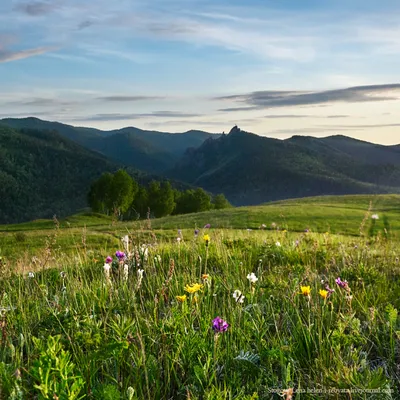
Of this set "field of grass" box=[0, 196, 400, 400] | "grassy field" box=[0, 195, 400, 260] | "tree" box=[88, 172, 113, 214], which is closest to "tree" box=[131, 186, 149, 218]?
"tree" box=[88, 172, 113, 214]

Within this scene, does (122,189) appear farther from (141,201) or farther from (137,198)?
(137,198)

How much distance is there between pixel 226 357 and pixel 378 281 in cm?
314

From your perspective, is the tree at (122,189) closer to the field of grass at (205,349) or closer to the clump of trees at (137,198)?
the clump of trees at (137,198)

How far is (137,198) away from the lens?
104 m

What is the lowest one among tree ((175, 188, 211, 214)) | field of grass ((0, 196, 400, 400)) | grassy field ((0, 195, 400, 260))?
tree ((175, 188, 211, 214))

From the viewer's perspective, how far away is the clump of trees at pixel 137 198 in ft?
310

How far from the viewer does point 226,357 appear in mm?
3910

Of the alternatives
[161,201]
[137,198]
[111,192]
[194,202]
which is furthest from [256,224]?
[194,202]

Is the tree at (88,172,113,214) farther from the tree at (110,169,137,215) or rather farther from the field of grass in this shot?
the field of grass

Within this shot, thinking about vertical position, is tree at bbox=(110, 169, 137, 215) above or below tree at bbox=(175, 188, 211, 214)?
above

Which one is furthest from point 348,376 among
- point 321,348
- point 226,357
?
point 226,357

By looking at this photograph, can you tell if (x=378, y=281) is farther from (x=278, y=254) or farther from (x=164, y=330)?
(x=164, y=330)

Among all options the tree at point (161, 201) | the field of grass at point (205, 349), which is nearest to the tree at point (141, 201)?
the tree at point (161, 201)

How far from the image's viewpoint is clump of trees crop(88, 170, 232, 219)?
9450 cm
